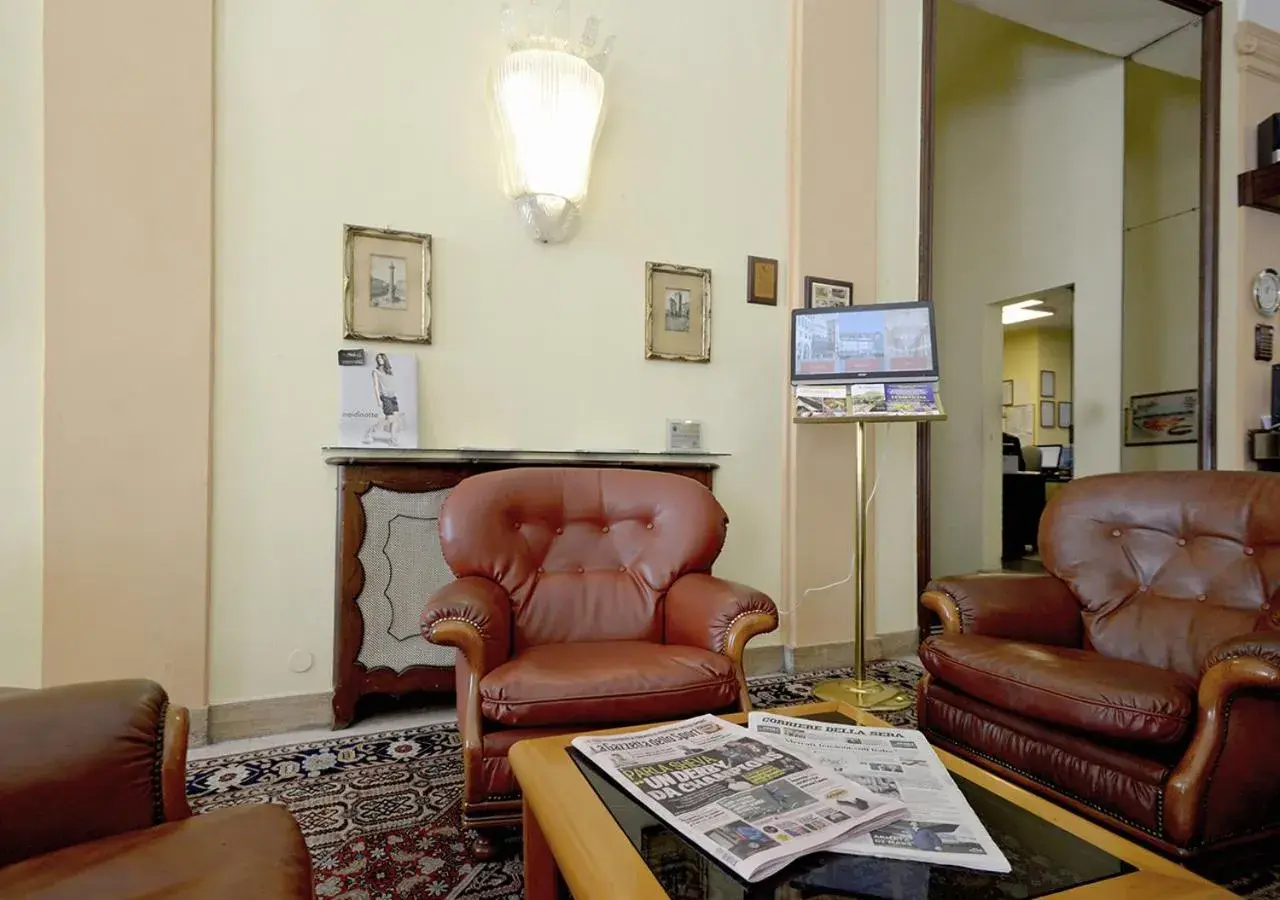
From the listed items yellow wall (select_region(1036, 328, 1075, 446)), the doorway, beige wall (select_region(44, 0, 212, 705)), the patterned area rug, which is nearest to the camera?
the patterned area rug

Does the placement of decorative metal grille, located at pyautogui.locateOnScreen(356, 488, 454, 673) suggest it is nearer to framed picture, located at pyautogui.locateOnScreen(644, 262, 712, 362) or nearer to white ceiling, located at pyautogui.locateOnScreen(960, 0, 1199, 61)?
framed picture, located at pyautogui.locateOnScreen(644, 262, 712, 362)

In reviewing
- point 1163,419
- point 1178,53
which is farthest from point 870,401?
point 1178,53

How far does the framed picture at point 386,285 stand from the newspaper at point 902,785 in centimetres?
199

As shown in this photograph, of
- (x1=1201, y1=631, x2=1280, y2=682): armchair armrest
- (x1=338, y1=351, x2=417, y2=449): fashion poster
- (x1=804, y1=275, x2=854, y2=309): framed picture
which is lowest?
(x1=1201, y1=631, x2=1280, y2=682): armchair armrest

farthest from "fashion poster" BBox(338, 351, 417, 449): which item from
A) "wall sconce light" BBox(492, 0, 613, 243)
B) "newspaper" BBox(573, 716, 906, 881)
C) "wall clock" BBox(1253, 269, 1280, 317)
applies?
"wall clock" BBox(1253, 269, 1280, 317)

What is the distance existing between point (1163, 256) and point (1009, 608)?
12.4 feet

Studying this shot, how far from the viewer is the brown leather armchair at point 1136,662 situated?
150 cm

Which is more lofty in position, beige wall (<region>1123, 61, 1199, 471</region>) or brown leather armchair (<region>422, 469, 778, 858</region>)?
beige wall (<region>1123, 61, 1199, 471</region>)

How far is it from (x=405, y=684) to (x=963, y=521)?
4.33m

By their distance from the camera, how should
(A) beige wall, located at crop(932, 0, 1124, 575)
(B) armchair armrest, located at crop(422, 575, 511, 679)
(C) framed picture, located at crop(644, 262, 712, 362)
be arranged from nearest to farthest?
1. (B) armchair armrest, located at crop(422, 575, 511, 679)
2. (C) framed picture, located at crop(644, 262, 712, 362)
3. (A) beige wall, located at crop(932, 0, 1124, 575)

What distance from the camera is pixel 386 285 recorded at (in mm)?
2668

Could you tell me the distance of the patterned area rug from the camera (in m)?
1.54

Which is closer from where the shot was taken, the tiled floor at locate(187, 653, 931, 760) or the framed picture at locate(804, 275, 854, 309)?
the tiled floor at locate(187, 653, 931, 760)

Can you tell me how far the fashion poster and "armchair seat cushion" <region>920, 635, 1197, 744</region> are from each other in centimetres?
196
